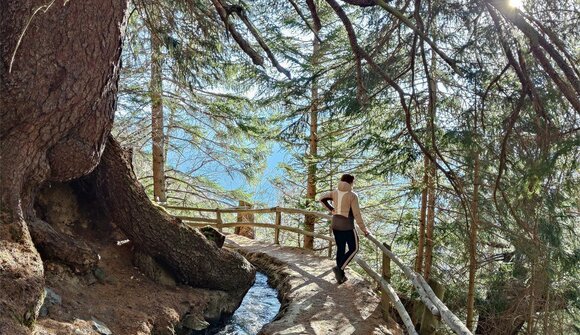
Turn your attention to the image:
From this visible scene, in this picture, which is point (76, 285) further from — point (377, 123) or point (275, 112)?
point (275, 112)

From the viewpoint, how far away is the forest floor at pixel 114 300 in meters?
3.70

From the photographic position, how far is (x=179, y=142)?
39.9 feet

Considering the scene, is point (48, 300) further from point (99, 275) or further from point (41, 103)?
point (41, 103)

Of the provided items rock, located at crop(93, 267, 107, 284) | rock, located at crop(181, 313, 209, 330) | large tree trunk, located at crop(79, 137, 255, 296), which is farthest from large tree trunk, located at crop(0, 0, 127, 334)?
rock, located at crop(181, 313, 209, 330)

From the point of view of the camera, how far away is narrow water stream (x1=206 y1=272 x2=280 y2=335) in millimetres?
5164

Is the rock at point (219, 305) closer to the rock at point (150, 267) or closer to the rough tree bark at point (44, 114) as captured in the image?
the rock at point (150, 267)

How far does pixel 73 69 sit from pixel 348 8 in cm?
688

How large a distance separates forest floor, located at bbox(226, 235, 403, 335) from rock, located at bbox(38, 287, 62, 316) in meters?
2.16

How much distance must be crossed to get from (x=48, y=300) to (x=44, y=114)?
1.64 m

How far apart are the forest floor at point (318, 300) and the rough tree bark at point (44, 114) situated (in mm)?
2514

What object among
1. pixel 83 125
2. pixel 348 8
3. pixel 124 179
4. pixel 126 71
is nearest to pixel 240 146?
pixel 126 71

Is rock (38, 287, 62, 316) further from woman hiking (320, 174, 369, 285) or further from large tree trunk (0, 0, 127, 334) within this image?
woman hiking (320, 174, 369, 285)

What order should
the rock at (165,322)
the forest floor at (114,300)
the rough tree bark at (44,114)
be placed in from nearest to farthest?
the rough tree bark at (44,114) < the forest floor at (114,300) < the rock at (165,322)

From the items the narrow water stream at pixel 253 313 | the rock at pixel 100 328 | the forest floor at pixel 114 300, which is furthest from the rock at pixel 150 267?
the rock at pixel 100 328
